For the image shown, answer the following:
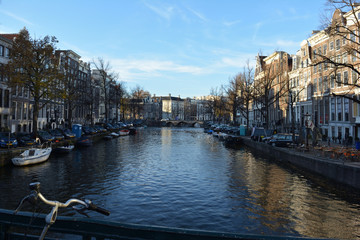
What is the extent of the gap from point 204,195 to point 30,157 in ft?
61.5

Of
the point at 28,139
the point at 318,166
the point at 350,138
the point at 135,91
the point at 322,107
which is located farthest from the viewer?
the point at 135,91

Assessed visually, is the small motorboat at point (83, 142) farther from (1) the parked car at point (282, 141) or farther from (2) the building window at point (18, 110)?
(1) the parked car at point (282, 141)

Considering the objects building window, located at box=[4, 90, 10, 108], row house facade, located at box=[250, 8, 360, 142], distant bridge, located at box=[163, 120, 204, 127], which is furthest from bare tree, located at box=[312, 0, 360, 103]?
distant bridge, located at box=[163, 120, 204, 127]

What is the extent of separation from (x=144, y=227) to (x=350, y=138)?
41.1 metres

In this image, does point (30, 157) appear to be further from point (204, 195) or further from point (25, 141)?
point (204, 195)

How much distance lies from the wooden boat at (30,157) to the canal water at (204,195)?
0.70m

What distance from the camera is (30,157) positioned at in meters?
26.7

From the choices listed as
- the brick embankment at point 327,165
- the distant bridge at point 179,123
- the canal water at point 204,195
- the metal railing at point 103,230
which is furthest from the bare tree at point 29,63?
the distant bridge at point 179,123

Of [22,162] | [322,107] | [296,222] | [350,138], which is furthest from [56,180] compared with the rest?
[322,107]

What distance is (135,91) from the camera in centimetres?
13650

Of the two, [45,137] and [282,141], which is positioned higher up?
[45,137]

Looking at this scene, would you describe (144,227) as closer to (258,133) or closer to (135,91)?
(258,133)

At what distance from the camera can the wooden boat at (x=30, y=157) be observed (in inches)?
1014

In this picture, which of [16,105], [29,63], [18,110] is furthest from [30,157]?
[18,110]
